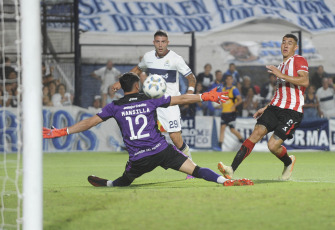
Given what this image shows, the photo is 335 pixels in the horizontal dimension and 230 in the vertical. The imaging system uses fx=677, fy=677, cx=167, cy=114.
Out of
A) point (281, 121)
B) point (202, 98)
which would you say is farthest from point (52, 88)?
point (202, 98)

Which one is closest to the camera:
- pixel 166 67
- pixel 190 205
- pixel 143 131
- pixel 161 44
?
pixel 190 205

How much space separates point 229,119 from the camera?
18.6 metres

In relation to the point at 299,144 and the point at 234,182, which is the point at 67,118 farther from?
the point at 234,182

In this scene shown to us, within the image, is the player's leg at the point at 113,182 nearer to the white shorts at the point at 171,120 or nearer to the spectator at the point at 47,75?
the white shorts at the point at 171,120

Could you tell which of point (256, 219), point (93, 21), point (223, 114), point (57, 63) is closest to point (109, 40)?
point (93, 21)

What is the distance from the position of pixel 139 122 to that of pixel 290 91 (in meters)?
2.41

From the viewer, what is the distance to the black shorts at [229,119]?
18625 mm

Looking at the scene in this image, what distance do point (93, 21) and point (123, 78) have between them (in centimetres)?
1672

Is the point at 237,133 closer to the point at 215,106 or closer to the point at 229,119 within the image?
the point at 229,119

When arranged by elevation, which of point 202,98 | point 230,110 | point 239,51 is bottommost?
point 230,110

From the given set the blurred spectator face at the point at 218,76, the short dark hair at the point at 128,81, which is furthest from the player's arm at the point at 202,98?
the blurred spectator face at the point at 218,76

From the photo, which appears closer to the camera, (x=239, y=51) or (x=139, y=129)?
(x=139, y=129)

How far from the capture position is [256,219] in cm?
590

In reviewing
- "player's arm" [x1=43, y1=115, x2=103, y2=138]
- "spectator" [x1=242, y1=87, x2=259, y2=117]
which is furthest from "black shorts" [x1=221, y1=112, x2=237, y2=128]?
"player's arm" [x1=43, y1=115, x2=103, y2=138]
